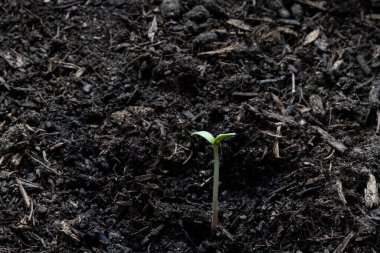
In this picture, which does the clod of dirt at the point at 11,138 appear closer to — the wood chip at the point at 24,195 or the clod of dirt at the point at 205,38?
the wood chip at the point at 24,195

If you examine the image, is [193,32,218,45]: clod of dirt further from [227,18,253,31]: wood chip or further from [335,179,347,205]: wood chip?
[335,179,347,205]: wood chip

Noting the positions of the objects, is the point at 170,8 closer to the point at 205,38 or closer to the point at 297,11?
the point at 205,38

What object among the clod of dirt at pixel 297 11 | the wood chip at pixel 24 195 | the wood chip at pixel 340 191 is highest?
the clod of dirt at pixel 297 11

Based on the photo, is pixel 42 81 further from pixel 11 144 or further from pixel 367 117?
pixel 367 117

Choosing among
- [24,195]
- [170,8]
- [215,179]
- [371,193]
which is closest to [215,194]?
[215,179]

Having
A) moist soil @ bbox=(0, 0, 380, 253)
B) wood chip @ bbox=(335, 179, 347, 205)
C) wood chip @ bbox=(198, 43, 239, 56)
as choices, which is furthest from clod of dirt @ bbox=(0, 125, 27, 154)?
wood chip @ bbox=(335, 179, 347, 205)

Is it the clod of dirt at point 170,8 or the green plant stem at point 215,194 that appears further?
the clod of dirt at point 170,8

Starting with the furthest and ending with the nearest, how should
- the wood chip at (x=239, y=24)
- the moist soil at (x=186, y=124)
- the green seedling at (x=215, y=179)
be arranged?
1. the wood chip at (x=239, y=24)
2. the moist soil at (x=186, y=124)
3. the green seedling at (x=215, y=179)

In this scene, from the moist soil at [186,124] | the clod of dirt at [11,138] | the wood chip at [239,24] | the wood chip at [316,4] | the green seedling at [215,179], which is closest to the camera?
the green seedling at [215,179]

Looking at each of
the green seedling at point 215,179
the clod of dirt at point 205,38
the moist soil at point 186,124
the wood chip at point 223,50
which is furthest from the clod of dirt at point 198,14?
the green seedling at point 215,179

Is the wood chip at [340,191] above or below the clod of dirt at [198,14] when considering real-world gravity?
below

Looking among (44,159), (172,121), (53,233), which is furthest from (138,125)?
(53,233)
